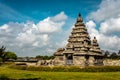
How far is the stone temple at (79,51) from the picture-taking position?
65.8 metres

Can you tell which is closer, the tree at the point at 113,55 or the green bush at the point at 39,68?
the green bush at the point at 39,68

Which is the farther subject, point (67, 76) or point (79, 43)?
point (79, 43)

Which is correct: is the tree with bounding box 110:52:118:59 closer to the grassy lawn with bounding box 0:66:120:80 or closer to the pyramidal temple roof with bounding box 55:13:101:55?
the pyramidal temple roof with bounding box 55:13:101:55

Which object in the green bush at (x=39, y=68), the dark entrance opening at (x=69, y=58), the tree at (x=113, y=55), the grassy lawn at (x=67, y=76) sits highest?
the tree at (x=113, y=55)

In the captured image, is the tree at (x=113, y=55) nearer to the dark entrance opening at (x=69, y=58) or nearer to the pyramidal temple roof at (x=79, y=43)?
the pyramidal temple roof at (x=79, y=43)

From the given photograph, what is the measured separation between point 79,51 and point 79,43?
10.6 ft

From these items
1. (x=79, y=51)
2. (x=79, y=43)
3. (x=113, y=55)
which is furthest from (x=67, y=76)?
(x=113, y=55)

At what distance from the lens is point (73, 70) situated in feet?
171

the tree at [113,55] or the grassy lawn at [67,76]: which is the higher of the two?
the tree at [113,55]

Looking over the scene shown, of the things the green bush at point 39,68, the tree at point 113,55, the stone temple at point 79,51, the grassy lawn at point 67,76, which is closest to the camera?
the grassy lawn at point 67,76

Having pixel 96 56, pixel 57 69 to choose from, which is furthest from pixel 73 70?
pixel 96 56

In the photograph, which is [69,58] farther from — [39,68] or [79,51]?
[39,68]

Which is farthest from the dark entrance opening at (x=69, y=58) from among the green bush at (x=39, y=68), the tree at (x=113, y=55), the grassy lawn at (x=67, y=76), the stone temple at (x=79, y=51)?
the tree at (x=113, y=55)

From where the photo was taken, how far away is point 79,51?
65938 millimetres
